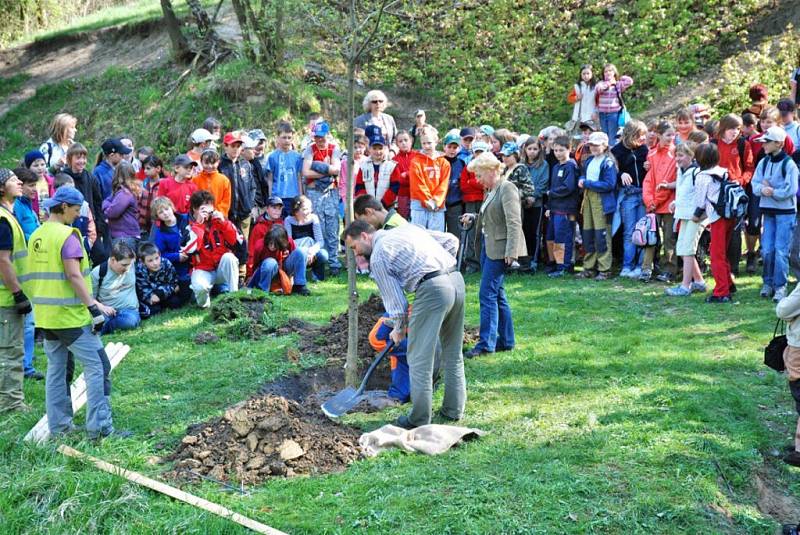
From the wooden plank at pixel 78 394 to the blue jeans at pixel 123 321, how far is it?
985 mm

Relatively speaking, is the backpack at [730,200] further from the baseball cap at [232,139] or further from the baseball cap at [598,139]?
the baseball cap at [232,139]

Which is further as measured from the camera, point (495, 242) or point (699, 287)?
point (699, 287)

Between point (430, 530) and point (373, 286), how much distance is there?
6.80 m

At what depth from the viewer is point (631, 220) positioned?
12.0 meters

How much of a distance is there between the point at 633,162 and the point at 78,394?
817 cm

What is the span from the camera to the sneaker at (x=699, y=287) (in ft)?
36.1

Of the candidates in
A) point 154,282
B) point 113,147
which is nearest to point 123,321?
point 154,282

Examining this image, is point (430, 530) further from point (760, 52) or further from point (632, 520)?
point (760, 52)

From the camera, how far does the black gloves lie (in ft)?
25.1

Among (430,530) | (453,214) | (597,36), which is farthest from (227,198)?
(597,36)

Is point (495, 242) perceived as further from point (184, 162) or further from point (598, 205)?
point (184, 162)

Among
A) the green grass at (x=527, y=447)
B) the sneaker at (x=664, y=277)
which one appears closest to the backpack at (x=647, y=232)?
the sneaker at (x=664, y=277)

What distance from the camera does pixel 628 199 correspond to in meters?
12.0

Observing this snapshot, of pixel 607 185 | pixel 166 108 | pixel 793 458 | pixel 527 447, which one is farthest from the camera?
pixel 166 108
